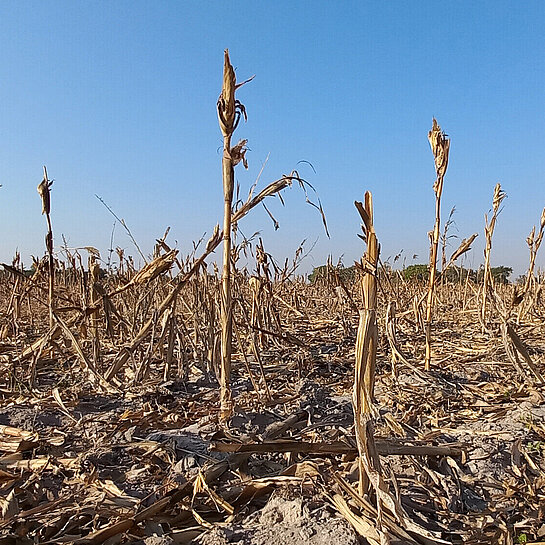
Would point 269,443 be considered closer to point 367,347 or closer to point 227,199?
point 367,347

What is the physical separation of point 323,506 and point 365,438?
1.28ft

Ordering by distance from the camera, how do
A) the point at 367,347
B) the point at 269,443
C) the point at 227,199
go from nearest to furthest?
the point at 367,347, the point at 269,443, the point at 227,199

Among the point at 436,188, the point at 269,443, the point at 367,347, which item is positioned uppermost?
the point at 436,188

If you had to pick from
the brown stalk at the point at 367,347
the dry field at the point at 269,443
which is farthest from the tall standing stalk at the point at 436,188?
the brown stalk at the point at 367,347

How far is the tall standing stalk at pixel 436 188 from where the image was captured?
395cm

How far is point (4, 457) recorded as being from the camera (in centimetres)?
230

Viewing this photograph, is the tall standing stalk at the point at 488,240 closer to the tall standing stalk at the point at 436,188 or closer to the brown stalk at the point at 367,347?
the tall standing stalk at the point at 436,188

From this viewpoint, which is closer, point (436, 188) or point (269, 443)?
point (269, 443)

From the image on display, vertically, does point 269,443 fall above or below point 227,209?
below

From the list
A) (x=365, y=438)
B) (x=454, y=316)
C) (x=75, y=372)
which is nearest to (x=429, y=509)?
(x=365, y=438)

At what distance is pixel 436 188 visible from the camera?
4.05 meters

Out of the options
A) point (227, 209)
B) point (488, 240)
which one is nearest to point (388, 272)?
point (488, 240)

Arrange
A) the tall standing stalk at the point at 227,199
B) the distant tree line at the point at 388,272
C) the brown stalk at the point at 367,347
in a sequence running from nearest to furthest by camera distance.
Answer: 1. the brown stalk at the point at 367,347
2. the tall standing stalk at the point at 227,199
3. the distant tree line at the point at 388,272

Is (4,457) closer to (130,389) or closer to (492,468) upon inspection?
(130,389)
